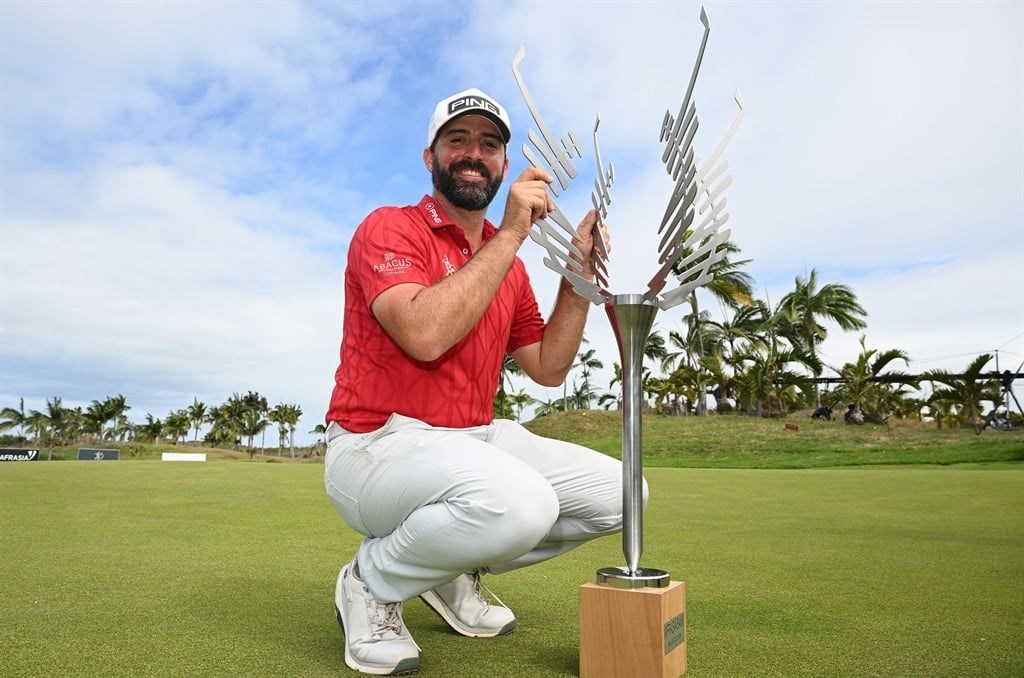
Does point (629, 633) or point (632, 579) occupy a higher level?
point (632, 579)

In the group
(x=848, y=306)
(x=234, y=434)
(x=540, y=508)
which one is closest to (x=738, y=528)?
(x=540, y=508)

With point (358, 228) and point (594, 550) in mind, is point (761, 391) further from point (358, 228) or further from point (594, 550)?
point (358, 228)

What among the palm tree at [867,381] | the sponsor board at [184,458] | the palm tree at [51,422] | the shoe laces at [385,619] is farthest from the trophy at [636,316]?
the palm tree at [51,422]

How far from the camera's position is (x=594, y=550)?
189 inches

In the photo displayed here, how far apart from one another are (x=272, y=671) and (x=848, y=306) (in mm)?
37480

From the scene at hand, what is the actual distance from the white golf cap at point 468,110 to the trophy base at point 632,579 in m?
1.62

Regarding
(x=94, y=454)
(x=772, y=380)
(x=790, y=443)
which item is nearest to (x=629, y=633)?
(x=790, y=443)

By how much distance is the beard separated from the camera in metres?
2.98

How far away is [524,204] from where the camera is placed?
8.55 ft

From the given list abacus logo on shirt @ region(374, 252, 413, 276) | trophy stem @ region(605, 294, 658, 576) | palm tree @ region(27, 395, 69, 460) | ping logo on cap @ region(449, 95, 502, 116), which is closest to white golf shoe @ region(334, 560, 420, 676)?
trophy stem @ region(605, 294, 658, 576)

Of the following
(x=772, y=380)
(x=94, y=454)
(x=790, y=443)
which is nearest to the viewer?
(x=790, y=443)

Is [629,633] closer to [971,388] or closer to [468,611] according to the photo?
[468,611]

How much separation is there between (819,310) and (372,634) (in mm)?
36913

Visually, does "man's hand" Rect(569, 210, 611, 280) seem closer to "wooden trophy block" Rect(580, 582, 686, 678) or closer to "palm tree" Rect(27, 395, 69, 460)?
"wooden trophy block" Rect(580, 582, 686, 678)
